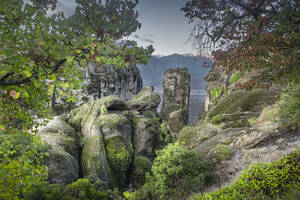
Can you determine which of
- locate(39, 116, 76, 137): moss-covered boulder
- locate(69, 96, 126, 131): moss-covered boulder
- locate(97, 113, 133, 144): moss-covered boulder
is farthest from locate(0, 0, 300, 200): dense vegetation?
locate(69, 96, 126, 131): moss-covered boulder

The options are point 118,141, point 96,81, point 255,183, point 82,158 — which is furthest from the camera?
point 96,81

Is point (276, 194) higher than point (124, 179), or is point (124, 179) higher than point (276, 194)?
point (276, 194)

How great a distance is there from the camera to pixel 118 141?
823 cm

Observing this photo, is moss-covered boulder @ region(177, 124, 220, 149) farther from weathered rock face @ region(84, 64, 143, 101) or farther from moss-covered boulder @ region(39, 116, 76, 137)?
weathered rock face @ region(84, 64, 143, 101)

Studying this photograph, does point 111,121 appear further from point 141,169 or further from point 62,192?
point 62,192

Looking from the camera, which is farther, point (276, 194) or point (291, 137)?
point (291, 137)

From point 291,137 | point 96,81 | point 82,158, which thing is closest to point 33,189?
point 82,158

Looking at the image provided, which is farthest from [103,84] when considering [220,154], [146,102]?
[220,154]

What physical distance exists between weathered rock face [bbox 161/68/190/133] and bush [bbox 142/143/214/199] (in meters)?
22.4

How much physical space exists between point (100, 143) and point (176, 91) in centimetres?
2209

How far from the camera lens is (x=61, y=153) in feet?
20.1

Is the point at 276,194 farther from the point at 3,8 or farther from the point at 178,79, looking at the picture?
the point at 178,79

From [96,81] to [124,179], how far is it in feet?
63.0

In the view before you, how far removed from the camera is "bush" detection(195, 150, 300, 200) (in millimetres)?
2674
